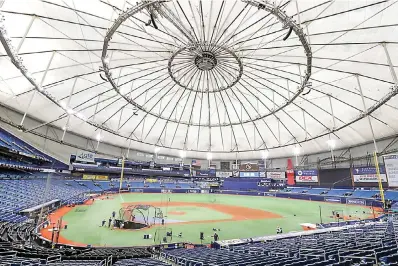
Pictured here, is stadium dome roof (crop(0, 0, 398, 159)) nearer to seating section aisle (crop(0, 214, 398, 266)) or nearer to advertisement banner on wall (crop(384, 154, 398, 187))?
advertisement banner on wall (crop(384, 154, 398, 187))

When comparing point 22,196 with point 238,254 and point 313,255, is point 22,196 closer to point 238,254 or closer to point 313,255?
point 238,254

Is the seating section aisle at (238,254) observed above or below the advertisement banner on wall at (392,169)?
below

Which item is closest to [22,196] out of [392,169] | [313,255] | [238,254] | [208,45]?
[208,45]

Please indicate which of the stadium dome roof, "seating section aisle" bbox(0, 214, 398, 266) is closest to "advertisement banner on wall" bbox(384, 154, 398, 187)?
"seating section aisle" bbox(0, 214, 398, 266)

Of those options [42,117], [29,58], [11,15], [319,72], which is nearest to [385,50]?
[319,72]

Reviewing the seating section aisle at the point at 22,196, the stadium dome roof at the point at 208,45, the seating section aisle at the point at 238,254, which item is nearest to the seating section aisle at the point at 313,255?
the seating section aisle at the point at 238,254

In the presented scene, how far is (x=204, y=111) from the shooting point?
47.1 meters

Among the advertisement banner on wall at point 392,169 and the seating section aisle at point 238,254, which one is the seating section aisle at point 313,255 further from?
the advertisement banner on wall at point 392,169

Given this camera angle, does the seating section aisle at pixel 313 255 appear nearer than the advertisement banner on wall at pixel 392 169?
Yes

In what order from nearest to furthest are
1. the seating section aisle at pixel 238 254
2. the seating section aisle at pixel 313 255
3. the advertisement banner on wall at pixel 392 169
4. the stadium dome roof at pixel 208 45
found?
the seating section aisle at pixel 313 255, the seating section aisle at pixel 238 254, the stadium dome roof at pixel 208 45, the advertisement banner on wall at pixel 392 169

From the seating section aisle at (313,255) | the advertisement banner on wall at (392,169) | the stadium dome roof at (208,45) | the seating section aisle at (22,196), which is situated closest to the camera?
the seating section aisle at (313,255)

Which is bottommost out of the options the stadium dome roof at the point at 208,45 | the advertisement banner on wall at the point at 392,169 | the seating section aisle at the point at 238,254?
the seating section aisle at the point at 238,254

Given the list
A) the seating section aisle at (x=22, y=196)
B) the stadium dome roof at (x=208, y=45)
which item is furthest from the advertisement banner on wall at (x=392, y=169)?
the seating section aisle at (x=22, y=196)

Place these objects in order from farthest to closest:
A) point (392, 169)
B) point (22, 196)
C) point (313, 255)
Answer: point (22, 196), point (392, 169), point (313, 255)
